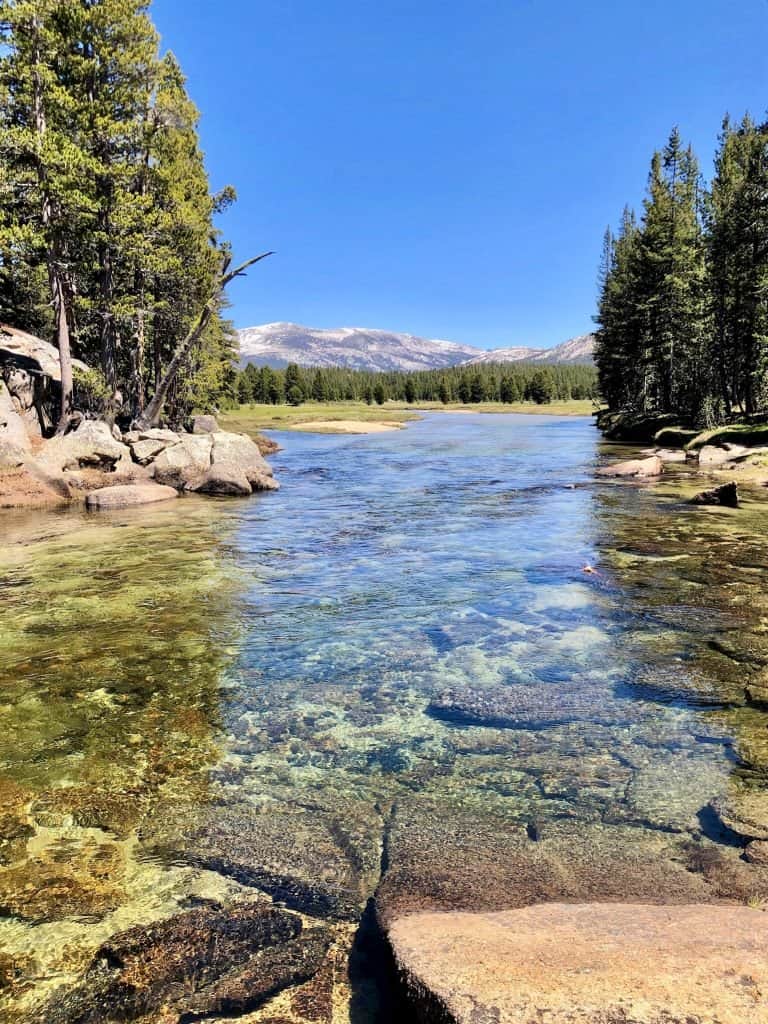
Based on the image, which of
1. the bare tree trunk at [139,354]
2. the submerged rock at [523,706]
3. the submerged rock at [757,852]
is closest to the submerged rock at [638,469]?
the bare tree trunk at [139,354]

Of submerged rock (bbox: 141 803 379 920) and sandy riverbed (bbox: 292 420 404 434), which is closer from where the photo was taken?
submerged rock (bbox: 141 803 379 920)

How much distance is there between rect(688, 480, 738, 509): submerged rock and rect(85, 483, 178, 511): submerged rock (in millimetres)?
18394

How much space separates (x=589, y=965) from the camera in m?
2.97

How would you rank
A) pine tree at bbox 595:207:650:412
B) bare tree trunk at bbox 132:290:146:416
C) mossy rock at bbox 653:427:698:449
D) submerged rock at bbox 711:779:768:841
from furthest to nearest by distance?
pine tree at bbox 595:207:650:412 → mossy rock at bbox 653:427:698:449 → bare tree trunk at bbox 132:290:146:416 → submerged rock at bbox 711:779:768:841

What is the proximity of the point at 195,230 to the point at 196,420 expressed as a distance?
15.9 meters

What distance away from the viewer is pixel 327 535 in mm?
17297

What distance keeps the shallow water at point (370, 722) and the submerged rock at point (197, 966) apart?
142 millimetres

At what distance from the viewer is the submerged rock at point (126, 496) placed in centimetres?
2194

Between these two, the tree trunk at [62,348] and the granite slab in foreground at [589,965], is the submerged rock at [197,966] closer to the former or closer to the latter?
the granite slab in foreground at [589,965]

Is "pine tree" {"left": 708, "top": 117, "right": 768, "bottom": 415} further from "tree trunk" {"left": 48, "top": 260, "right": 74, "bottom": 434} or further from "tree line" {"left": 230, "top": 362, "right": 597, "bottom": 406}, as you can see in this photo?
"tree line" {"left": 230, "top": 362, "right": 597, "bottom": 406}

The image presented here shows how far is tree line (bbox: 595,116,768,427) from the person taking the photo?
38.5 m

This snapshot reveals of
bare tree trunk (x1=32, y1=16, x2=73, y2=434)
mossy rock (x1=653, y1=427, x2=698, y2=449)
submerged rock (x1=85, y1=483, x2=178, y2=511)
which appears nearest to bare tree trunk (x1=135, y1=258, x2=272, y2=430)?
bare tree trunk (x1=32, y1=16, x2=73, y2=434)

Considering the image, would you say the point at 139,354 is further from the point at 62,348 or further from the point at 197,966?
the point at 197,966

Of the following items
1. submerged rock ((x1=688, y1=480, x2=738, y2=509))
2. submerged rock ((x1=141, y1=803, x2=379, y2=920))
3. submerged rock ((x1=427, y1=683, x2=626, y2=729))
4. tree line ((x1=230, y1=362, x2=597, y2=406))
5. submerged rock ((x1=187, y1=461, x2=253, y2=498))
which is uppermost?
tree line ((x1=230, y1=362, x2=597, y2=406))
